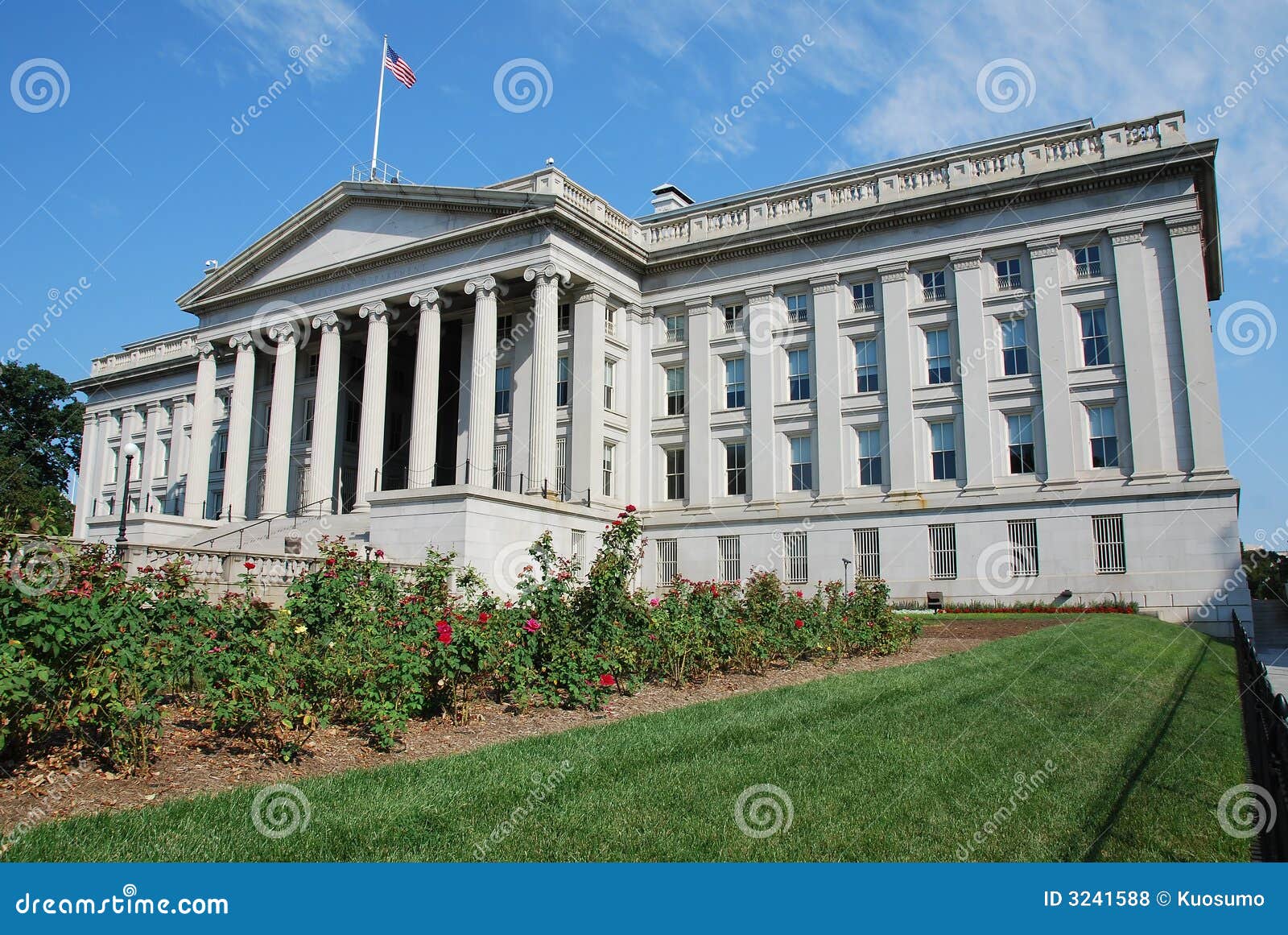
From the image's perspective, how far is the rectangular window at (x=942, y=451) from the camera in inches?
1458

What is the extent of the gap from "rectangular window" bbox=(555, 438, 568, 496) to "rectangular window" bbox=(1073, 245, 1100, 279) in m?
22.3

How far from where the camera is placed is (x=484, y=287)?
38.9m

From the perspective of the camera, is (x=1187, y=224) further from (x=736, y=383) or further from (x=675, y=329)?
(x=675, y=329)

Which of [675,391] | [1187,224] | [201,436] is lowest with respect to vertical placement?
[201,436]

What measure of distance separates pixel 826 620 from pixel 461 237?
1090 inches

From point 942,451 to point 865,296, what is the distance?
7759 mm

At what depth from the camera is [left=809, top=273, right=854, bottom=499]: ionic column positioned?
128ft

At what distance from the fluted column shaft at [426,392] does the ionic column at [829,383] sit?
16914 millimetres

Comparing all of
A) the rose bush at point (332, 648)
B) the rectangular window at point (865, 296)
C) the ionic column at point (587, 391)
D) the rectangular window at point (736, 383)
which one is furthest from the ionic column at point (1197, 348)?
the rose bush at point (332, 648)

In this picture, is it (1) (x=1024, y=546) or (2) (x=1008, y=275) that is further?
(2) (x=1008, y=275)

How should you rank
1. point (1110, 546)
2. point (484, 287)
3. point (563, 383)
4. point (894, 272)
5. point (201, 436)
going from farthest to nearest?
point (201, 436), point (563, 383), point (484, 287), point (894, 272), point (1110, 546)

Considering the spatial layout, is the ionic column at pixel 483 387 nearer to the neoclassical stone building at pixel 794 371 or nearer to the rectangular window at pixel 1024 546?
the neoclassical stone building at pixel 794 371

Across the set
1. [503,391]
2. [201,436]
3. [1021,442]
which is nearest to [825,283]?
[1021,442]

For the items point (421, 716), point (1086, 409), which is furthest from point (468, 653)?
point (1086, 409)
